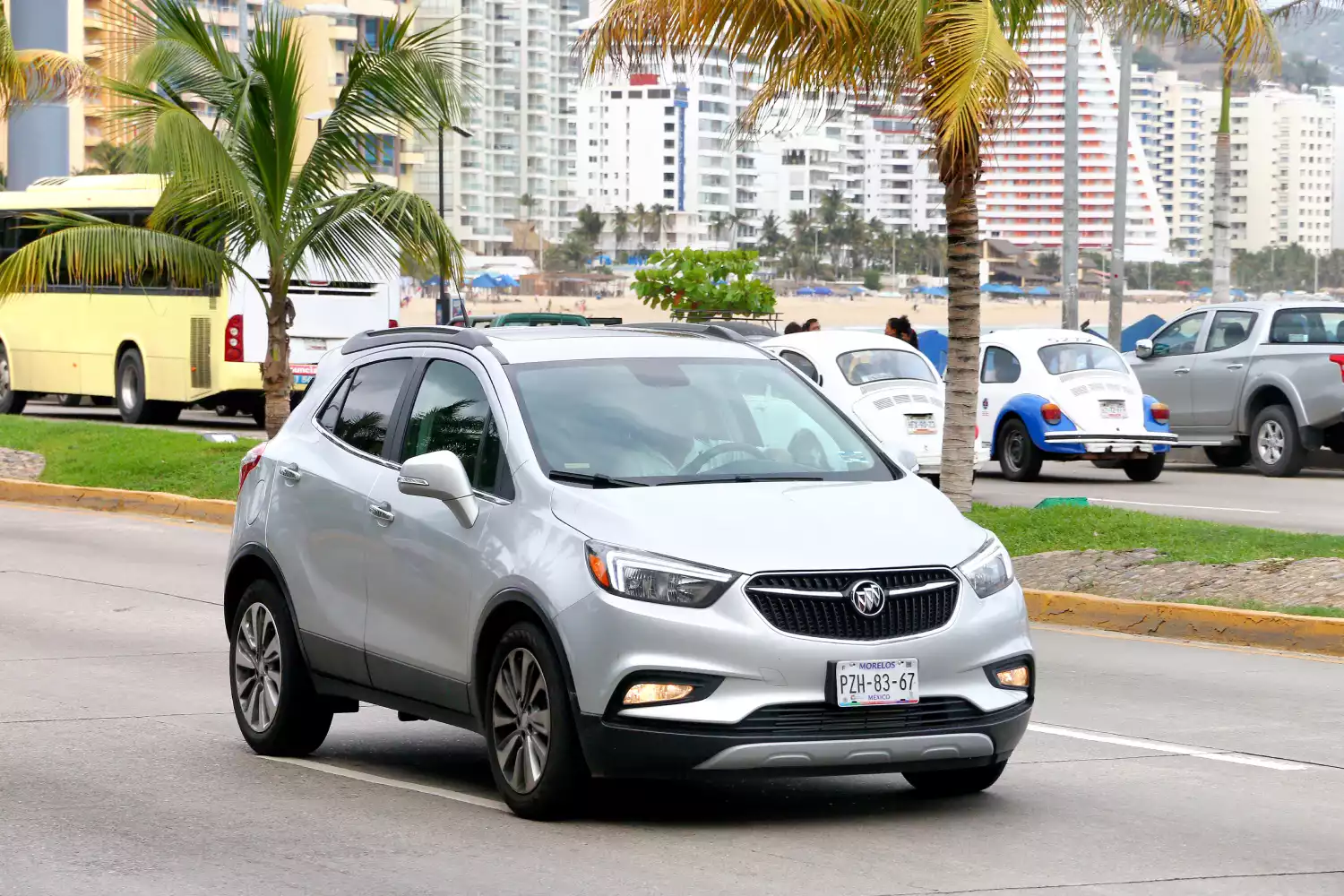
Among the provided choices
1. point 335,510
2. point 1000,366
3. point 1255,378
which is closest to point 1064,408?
point 1000,366

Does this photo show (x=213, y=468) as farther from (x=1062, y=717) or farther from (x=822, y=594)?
(x=822, y=594)

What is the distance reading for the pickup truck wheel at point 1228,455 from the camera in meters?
26.3

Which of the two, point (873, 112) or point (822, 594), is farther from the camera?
point (873, 112)

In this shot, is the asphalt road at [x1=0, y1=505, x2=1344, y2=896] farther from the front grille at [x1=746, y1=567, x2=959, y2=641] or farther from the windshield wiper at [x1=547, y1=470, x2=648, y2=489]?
the windshield wiper at [x1=547, y1=470, x2=648, y2=489]

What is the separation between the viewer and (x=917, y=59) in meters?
15.6

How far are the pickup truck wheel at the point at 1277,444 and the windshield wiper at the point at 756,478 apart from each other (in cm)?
1795

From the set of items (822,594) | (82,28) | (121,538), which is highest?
(82,28)

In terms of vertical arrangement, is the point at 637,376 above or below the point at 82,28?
below

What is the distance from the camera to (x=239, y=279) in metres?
31.5

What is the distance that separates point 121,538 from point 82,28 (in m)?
121

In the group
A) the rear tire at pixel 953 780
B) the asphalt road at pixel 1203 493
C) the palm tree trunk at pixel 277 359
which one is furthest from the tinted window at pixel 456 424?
the palm tree trunk at pixel 277 359

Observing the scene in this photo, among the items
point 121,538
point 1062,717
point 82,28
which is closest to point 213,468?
point 121,538

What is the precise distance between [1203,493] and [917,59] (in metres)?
8.54

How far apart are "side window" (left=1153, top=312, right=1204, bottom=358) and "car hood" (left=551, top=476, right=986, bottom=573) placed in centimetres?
1935
